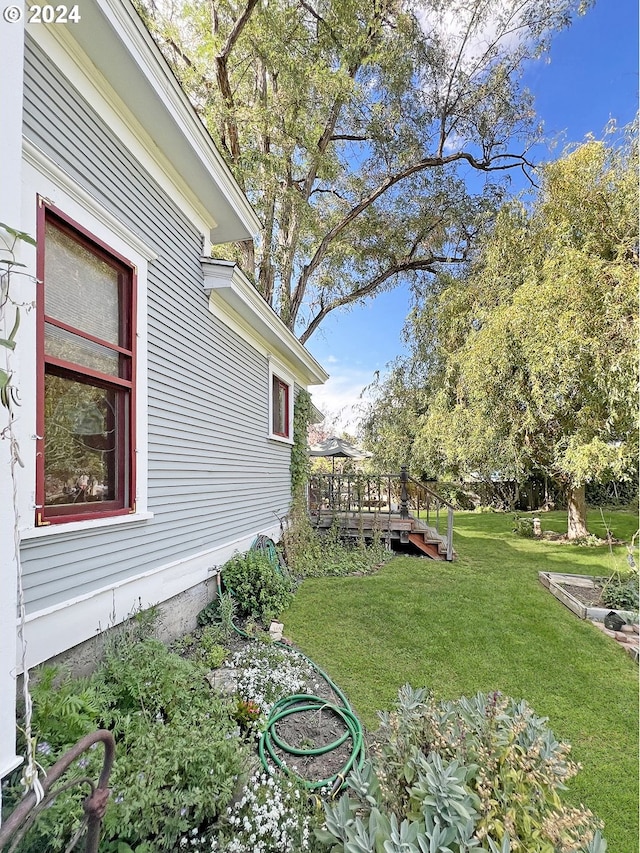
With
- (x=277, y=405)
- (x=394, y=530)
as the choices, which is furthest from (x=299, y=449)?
(x=394, y=530)

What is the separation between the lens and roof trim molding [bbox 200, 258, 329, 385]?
4.39 meters

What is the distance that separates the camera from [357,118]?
9.93 metres

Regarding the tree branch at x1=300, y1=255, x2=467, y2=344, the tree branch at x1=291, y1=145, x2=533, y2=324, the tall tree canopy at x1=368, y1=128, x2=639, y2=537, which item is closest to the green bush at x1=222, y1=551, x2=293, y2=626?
the tall tree canopy at x1=368, y1=128, x2=639, y2=537

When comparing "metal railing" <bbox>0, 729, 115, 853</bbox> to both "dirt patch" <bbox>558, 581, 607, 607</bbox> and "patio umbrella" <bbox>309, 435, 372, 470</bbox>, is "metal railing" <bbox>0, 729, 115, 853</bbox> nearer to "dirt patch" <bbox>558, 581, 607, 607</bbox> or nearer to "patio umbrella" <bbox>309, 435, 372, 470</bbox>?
"dirt patch" <bbox>558, 581, 607, 607</bbox>

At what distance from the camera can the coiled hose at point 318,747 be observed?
2330 mm

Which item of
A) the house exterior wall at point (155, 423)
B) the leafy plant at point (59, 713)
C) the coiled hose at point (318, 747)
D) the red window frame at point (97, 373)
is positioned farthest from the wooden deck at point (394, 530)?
the leafy plant at point (59, 713)

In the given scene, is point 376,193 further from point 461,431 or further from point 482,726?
point 482,726

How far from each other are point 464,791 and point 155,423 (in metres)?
3.09

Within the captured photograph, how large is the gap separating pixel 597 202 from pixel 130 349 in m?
8.71

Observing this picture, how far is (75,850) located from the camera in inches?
62.8

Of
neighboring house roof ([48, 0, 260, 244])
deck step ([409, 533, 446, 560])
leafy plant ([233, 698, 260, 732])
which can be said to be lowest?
deck step ([409, 533, 446, 560])

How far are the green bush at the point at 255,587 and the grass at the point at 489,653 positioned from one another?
25 cm

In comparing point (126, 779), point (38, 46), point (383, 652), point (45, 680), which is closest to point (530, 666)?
point (383, 652)

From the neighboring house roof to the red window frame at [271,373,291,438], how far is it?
10.9 feet
